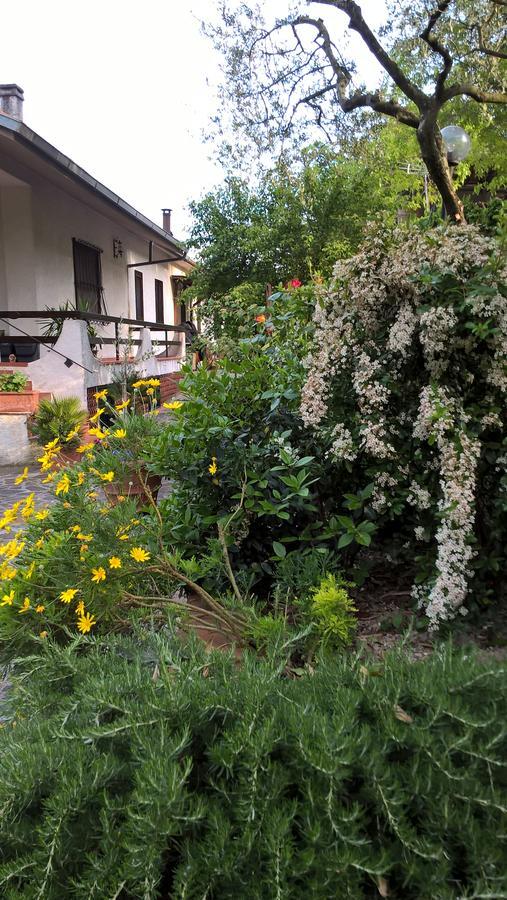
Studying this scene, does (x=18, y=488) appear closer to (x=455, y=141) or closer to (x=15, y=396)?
(x=15, y=396)

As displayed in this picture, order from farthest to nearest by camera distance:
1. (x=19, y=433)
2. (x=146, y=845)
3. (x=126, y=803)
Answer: (x=19, y=433) → (x=126, y=803) → (x=146, y=845)

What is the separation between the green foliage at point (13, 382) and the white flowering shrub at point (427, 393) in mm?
7066

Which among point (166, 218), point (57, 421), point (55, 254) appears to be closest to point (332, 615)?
point (57, 421)

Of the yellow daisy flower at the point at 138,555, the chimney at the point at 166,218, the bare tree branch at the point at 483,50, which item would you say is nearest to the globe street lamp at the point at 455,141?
the bare tree branch at the point at 483,50

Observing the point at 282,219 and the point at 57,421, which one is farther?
the point at 282,219

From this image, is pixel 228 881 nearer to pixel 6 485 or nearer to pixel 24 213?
pixel 6 485

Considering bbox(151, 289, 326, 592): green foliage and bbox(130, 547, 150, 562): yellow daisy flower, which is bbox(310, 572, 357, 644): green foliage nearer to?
bbox(151, 289, 326, 592): green foliage

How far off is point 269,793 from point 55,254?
11679 mm

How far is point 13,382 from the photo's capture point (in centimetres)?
891

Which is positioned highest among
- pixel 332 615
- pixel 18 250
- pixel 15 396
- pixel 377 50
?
pixel 377 50

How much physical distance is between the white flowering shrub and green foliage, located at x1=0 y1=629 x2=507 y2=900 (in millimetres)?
932

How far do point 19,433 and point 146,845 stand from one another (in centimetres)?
808

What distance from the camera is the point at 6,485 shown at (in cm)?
748

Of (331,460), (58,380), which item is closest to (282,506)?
(331,460)
